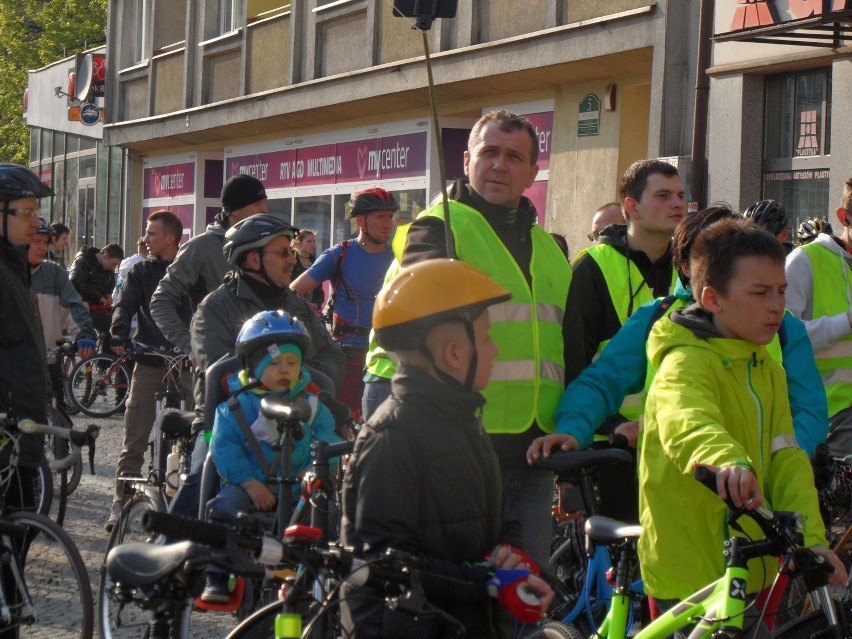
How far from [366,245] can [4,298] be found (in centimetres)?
409

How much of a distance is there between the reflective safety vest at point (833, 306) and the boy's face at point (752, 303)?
2692 mm

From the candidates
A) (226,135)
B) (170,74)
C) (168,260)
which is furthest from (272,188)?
(168,260)

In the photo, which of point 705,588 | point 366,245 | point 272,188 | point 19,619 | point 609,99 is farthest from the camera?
point 272,188

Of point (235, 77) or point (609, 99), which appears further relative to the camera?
point (235, 77)

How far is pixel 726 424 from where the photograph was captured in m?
3.89

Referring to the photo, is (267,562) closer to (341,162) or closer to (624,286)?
(624,286)

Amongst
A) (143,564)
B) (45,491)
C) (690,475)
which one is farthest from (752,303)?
(45,491)

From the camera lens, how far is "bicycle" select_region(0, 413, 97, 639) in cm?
570

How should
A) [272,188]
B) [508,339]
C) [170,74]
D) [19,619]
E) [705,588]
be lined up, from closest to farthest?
1. [705,588]
2. [508,339]
3. [19,619]
4. [272,188]
5. [170,74]

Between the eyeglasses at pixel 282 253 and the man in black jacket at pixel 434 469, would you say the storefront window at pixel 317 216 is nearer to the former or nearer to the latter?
the eyeglasses at pixel 282 253

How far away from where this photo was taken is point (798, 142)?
13.5 meters

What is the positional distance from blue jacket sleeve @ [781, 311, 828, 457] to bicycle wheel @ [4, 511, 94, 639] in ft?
9.50

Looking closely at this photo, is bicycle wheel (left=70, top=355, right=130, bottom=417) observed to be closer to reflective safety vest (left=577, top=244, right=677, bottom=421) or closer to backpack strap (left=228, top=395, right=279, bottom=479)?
backpack strap (left=228, top=395, right=279, bottom=479)

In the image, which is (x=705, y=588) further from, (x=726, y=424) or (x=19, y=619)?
(x=19, y=619)
